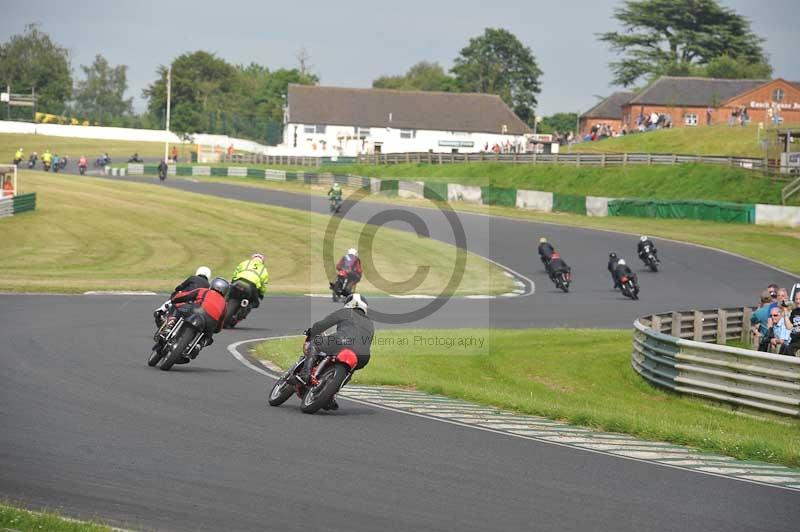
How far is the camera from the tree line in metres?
124

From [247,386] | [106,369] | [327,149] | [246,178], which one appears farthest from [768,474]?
[327,149]

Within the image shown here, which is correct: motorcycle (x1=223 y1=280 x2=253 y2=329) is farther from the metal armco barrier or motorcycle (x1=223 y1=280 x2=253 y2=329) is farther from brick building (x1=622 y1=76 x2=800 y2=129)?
brick building (x1=622 y1=76 x2=800 y2=129)

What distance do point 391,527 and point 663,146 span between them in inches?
2921

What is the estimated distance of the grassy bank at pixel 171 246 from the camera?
34781 mm

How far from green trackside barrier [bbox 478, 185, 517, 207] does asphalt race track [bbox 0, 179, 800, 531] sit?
49044 mm

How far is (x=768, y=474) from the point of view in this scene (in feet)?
33.8

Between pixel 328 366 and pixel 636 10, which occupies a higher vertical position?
pixel 636 10

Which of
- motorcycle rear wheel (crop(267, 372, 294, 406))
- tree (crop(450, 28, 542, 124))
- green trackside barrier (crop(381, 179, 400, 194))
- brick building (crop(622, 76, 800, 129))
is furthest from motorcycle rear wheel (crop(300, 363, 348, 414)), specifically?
tree (crop(450, 28, 542, 124))

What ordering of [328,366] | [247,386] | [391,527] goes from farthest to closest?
1. [247,386]
2. [328,366]
3. [391,527]

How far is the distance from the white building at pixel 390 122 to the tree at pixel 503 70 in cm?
3810

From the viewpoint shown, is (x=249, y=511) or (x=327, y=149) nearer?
(x=249, y=511)

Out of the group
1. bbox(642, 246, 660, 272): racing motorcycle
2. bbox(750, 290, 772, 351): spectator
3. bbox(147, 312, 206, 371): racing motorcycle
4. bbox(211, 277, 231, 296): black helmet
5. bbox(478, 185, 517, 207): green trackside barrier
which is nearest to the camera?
bbox(147, 312, 206, 371): racing motorcycle

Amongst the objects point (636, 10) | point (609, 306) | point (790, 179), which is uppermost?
point (636, 10)

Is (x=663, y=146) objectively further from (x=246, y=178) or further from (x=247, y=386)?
(x=247, y=386)
